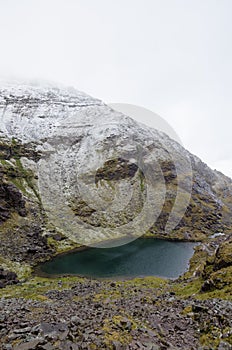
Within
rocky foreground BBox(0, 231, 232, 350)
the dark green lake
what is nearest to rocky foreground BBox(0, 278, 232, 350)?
rocky foreground BBox(0, 231, 232, 350)

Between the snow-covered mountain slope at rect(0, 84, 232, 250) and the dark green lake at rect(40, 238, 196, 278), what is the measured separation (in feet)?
47.5

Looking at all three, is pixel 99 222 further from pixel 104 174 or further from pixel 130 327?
pixel 130 327

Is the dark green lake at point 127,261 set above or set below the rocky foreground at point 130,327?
below

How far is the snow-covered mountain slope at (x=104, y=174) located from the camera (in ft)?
389

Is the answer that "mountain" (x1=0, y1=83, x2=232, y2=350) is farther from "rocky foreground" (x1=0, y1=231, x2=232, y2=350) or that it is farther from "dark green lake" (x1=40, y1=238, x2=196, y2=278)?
"dark green lake" (x1=40, y1=238, x2=196, y2=278)

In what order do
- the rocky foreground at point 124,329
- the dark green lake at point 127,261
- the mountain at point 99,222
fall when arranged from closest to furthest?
1. the rocky foreground at point 124,329
2. the mountain at point 99,222
3. the dark green lake at point 127,261

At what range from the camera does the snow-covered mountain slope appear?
119m

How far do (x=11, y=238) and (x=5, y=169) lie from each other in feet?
157

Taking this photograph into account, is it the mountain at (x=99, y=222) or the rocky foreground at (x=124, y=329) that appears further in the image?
the mountain at (x=99, y=222)

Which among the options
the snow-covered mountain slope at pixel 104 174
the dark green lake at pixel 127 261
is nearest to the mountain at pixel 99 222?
the snow-covered mountain slope at pixel 104 174

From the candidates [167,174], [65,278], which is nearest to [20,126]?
[167,174]

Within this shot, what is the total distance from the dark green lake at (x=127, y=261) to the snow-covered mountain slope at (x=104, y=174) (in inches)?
570

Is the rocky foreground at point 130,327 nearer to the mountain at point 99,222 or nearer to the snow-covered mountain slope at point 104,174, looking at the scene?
the mountain at point 99,222

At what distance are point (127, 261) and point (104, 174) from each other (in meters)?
70.2
